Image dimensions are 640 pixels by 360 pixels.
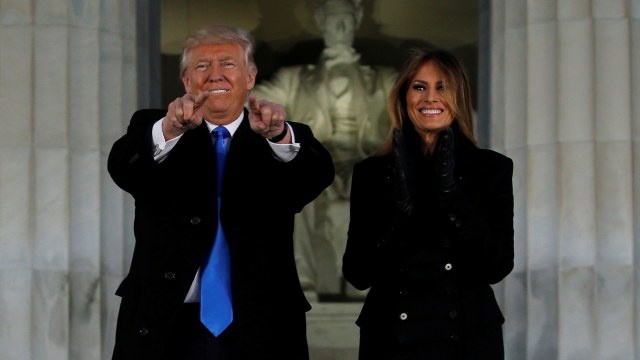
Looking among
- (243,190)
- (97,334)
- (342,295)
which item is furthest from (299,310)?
(342,295)

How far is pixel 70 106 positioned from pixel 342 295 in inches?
127

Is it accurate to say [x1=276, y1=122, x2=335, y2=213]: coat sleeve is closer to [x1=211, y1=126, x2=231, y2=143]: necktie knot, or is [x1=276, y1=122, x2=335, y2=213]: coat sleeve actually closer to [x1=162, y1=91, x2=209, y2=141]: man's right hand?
[x1=211, y1=126, x2=231, y2=143]: necktie knot

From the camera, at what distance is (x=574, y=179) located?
1000cm

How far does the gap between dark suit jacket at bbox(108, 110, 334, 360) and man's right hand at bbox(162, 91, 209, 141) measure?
0.27 m

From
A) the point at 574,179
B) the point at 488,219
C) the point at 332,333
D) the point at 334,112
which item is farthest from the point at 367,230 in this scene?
the point at 334,112

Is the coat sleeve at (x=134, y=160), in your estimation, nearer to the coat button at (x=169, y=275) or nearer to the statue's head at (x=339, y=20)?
the coat button at (x=169, y=275)

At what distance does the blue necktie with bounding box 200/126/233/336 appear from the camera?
252 inches

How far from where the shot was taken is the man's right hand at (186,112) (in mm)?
6121

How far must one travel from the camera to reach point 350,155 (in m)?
12.6

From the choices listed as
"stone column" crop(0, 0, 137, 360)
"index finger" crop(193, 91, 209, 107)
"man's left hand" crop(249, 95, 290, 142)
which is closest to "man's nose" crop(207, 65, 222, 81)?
"index finger" crop(193, 91, 209, 107)

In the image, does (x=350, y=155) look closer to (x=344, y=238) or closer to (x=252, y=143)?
(x=344, y=238)

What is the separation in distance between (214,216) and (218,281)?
0.85ft

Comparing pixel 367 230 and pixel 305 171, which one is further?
pixel 367 230

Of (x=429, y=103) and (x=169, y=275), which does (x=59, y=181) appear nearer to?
(x=169, y=275)
